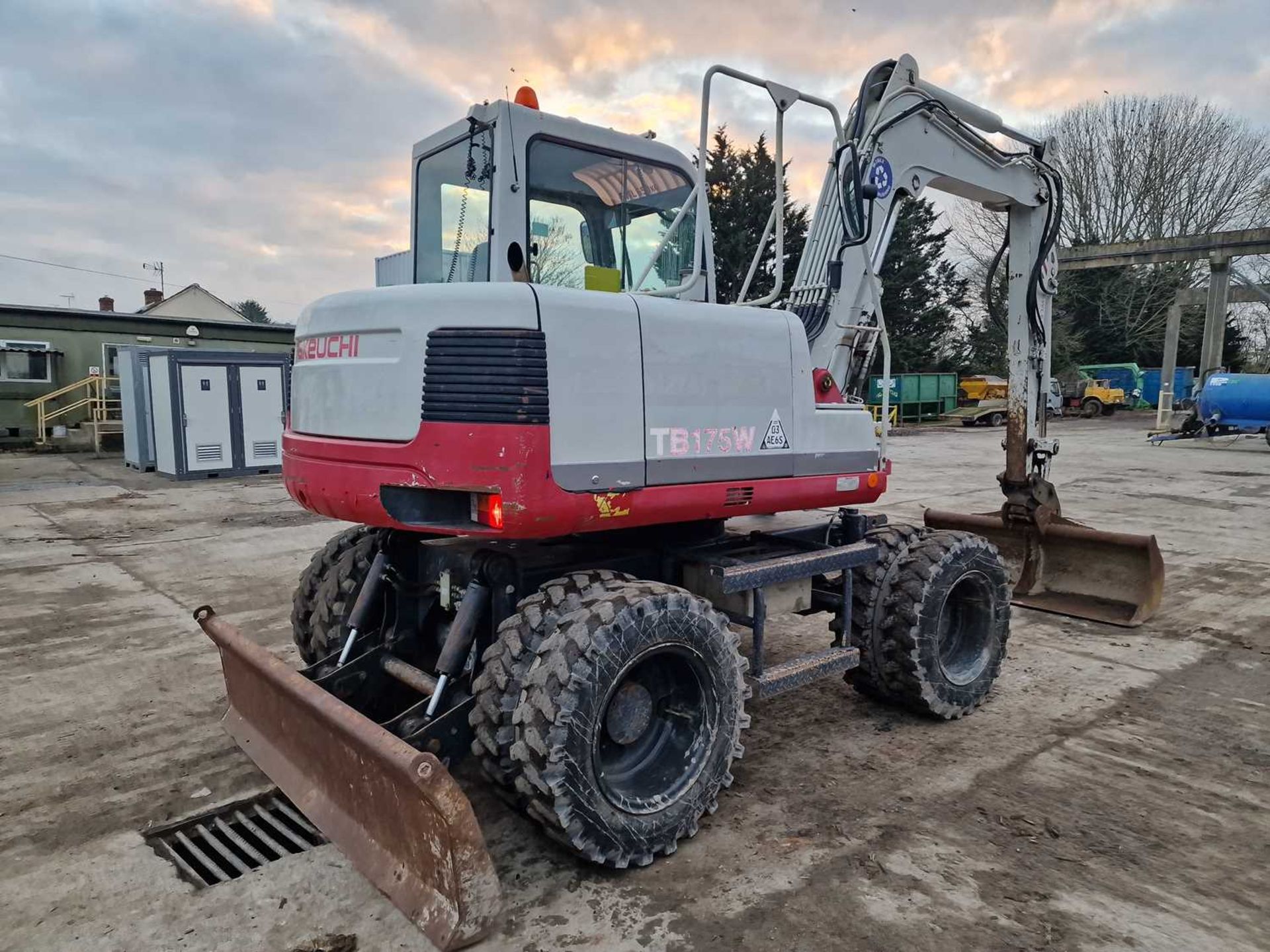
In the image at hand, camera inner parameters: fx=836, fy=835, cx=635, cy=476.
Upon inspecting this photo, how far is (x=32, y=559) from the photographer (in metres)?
8.66

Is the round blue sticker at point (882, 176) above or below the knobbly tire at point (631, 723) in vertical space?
above

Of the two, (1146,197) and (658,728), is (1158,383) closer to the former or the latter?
(1146,197)

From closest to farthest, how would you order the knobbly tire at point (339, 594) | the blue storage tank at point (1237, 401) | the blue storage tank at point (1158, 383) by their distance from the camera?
the knobbly tire at point (339, 594)
the blue storage tank at point (1237, 401)
the blue storage tank at point (1158, 383)

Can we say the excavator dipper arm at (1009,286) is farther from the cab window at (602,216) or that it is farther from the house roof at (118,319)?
the house roof at (118,319)

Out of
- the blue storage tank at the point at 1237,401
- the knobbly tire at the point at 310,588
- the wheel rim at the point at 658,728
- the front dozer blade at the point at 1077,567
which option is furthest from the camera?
the blue storage tank at the point at 1237,401

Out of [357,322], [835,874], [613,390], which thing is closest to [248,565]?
[357,322]

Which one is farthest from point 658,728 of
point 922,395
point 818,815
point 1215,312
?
point 922,395

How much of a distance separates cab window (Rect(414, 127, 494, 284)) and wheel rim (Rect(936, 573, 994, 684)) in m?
3.11

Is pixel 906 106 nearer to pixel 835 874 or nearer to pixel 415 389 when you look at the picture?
pixel 415 389

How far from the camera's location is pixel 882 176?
4984 mm

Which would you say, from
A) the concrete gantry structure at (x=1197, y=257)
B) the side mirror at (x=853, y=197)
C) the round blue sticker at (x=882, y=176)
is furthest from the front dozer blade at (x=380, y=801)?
the concrete gantry structure at (x=1197, y=257)

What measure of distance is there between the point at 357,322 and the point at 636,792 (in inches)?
85.6

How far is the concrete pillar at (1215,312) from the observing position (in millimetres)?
23766

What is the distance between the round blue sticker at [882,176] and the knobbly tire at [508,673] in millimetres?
3148
